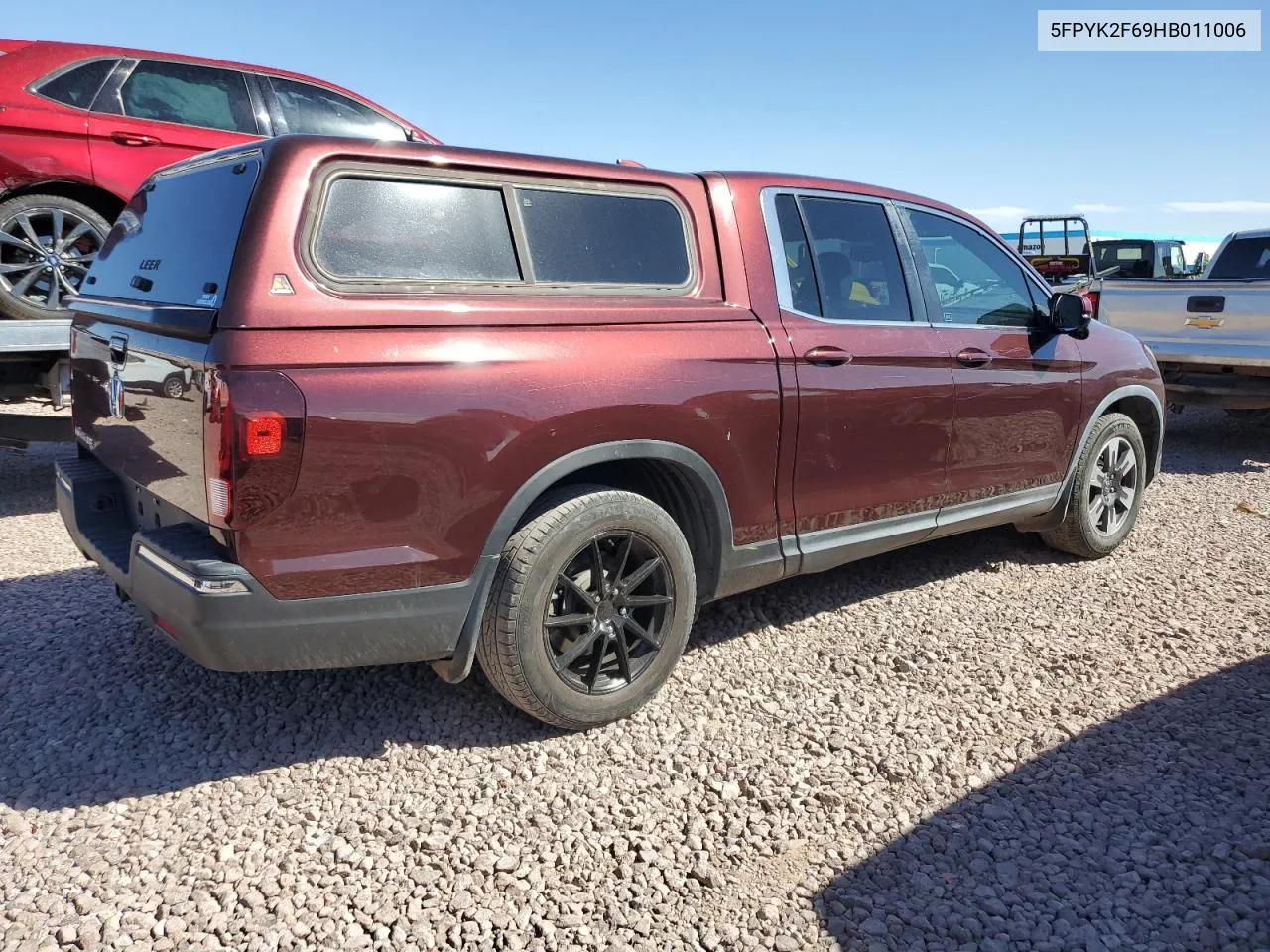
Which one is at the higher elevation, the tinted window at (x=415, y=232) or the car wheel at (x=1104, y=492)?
the tinted window at (x=415, y=232)

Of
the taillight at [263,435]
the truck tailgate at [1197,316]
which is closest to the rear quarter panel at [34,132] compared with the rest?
the taillight at [263,435]

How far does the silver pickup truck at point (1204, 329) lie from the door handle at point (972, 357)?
4.58 m

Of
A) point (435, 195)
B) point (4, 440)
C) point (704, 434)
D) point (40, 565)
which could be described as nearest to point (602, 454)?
point (704, 434)

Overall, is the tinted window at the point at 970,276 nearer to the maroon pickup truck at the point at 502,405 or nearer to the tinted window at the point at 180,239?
the maroon pickup truck at the point at 502,405

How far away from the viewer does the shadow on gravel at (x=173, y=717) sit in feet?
9.61

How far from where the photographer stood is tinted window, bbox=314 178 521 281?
2.64 m

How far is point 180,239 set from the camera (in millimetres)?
2941

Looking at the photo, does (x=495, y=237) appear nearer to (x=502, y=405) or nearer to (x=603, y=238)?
(x=603, y=238)

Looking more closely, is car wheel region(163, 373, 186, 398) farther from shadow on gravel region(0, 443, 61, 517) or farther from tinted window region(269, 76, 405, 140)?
tinted window region(269, 76, 405, 140)

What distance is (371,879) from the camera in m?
2.45

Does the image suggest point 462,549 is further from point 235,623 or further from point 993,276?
point 993,276

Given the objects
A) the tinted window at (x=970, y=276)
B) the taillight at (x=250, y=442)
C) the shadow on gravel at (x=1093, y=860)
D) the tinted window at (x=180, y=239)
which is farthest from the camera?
the tinted window at (x=970, y=276)

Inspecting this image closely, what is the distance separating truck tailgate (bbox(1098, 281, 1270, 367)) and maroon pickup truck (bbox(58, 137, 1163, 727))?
4.75 m

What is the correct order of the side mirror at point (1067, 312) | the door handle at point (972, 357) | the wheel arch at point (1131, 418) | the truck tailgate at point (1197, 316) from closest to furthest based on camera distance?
the door handle at point (972, 357), the side mirror at point (1067, 312), the wheel arch at point (1131, 418), the truck tailgate at point (1197, 316)
